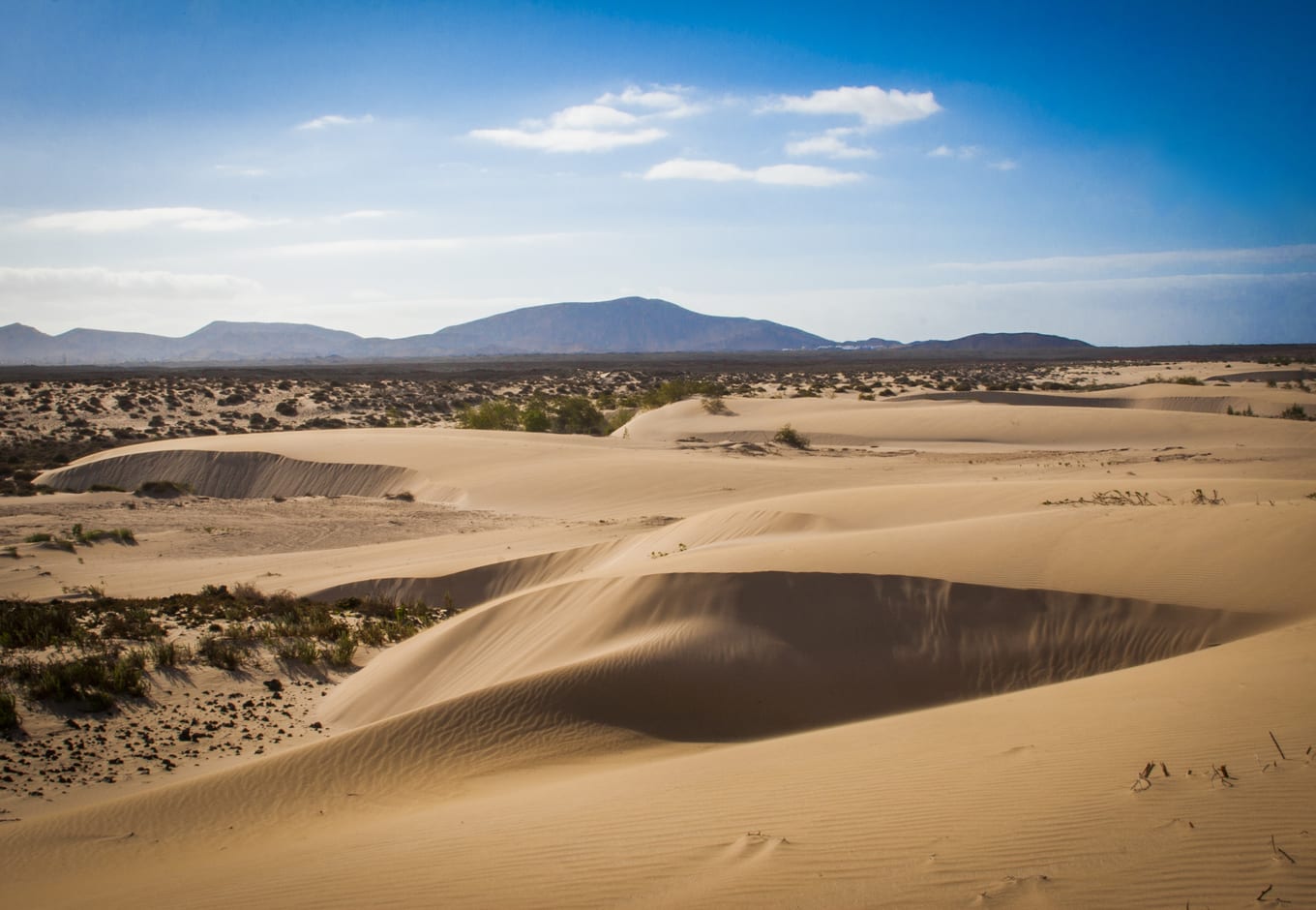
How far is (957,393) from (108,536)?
31.8 m

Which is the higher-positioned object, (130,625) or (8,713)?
(130,625)

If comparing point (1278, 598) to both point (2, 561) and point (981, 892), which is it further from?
point (2, 561)

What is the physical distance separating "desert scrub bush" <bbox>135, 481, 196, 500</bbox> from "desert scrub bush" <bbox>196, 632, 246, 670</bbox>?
13225mm

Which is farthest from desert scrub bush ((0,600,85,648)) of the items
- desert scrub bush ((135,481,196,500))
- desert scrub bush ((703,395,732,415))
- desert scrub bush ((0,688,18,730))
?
desert scrub bush ((703,395,732,415))

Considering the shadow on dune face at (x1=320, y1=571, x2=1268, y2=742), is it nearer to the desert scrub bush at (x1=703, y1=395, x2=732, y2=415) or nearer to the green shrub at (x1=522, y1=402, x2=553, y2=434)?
the green shrub at (x1=522, y1=402, x2=553, y2=434)

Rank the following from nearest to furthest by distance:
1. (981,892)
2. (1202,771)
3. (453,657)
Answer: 1. (981,892)
2. (1202,771)
3. (453,657)

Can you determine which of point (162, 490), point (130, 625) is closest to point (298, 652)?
point (130, 625)

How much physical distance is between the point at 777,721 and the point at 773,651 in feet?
2.73

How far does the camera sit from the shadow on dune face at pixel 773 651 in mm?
7426

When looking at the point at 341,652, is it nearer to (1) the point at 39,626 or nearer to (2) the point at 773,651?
(1) the point at 39,626

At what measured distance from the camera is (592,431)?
36.2m

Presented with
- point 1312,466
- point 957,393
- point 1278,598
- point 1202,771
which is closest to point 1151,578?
point 1278,598

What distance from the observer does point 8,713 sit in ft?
23.6

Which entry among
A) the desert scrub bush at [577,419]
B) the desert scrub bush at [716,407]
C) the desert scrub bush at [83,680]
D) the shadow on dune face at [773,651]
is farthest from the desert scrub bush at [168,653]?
the desert scrub bush at [577,419]
